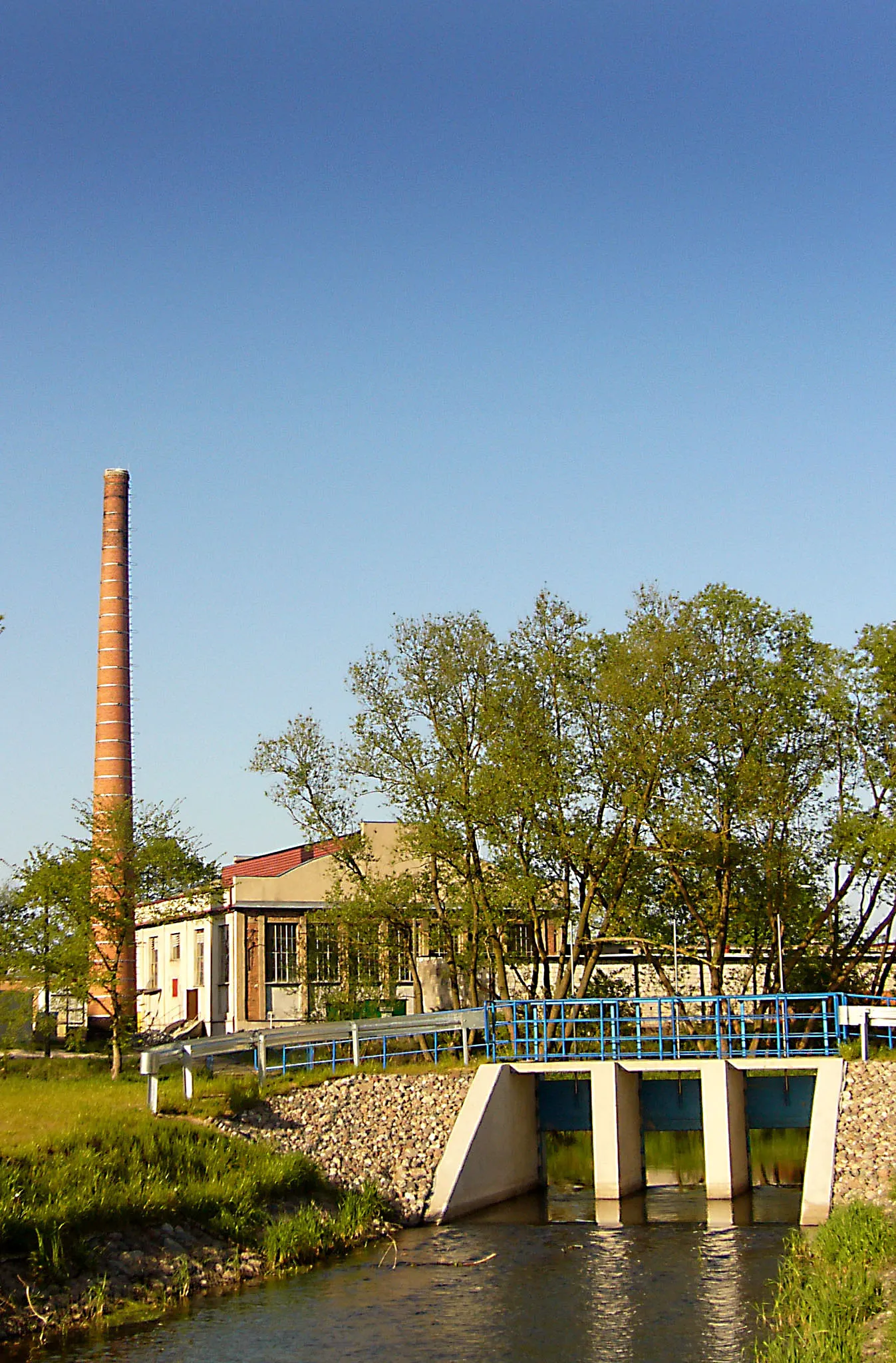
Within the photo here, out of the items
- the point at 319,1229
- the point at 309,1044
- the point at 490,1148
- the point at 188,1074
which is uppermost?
the point at 309,1044

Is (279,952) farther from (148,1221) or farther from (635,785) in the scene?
(148,1221)

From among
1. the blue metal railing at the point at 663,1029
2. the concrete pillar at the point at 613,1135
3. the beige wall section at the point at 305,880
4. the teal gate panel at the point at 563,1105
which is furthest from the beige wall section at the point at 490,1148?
the beige wall section at the point at 305,880

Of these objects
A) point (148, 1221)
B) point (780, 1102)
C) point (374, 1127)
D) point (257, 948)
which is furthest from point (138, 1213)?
point (257, 948)

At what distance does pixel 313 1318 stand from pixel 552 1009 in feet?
72.1

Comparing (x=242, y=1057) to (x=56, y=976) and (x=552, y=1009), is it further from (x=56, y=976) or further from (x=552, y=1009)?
(x=552, y=1009)

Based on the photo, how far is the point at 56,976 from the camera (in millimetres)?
36625

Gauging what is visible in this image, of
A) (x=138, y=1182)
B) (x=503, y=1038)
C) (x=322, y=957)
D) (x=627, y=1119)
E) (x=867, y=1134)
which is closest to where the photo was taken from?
(x=138, y=1182)

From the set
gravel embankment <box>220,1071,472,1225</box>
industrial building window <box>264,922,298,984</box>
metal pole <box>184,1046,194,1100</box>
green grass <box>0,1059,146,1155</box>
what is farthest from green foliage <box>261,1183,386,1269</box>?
industrial building window <box>264,922,298,984</box>

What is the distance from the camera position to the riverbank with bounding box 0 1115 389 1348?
57.9 ft

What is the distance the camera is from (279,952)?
47.2 m

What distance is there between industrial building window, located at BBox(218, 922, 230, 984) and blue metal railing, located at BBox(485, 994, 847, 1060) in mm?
12765

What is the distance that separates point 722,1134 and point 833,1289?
35.7ft

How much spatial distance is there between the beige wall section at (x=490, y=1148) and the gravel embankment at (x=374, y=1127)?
0.27 m

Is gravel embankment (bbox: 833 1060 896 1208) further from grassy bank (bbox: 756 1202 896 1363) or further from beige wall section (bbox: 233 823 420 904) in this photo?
beige wall section (bbox: 233 823 420 904)
